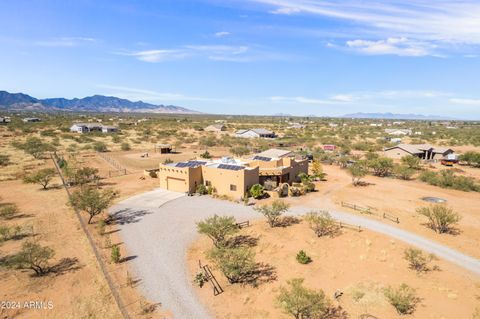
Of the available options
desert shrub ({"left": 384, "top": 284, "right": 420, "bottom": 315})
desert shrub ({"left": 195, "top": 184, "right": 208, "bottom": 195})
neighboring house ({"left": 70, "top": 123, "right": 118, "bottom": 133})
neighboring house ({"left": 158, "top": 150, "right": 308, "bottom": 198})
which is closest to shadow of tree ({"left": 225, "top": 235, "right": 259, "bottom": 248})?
desert shrub ({"left": 384, "top": 284, "right": 420, "bottom": 315})

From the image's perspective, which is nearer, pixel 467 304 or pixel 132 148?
pixel 467 304

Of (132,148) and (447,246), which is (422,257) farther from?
(132,148)

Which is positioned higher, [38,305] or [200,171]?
[200,171]

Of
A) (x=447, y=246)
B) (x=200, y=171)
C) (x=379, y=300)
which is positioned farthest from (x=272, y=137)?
(x=379, y=300)

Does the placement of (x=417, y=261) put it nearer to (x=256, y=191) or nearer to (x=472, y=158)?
(x=256, y=191)

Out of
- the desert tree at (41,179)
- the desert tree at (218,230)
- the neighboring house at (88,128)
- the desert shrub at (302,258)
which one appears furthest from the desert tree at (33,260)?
the neighboring house at (88,128)

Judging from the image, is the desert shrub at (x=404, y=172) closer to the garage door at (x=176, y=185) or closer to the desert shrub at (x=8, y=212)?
the garage door at (x=176, y=185)
